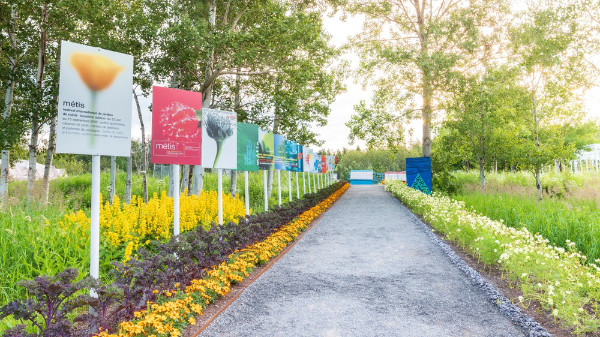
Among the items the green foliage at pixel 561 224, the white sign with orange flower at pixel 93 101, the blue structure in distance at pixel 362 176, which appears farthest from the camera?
→ the blue structure in distance at pixel 362 176

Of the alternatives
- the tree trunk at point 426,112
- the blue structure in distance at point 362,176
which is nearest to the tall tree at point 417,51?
the tree trunk at point 426,112

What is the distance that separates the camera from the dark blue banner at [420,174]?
61.2 feet

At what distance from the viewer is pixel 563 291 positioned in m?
3.58

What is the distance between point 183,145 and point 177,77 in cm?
931

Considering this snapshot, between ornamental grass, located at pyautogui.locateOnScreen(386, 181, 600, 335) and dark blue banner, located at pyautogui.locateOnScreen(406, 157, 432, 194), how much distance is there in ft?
37.7

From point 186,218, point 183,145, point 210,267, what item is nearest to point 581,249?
point 210,267

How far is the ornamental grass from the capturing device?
11.6 ft

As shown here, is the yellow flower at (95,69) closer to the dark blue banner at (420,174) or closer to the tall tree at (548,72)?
the tall tree at (548,72)

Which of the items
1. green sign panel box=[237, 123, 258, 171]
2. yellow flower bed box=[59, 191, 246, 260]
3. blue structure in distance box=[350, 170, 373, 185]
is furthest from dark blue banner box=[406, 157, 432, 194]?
blue structure in distance box=[350, 170, 373, 185]

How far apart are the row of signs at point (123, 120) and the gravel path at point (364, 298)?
2.21 metres

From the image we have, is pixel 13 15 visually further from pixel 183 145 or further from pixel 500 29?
pixel 500 29

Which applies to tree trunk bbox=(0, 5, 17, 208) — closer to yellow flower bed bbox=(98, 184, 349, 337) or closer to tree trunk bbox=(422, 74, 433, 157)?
yellow flower bed bbox=(98, 184, 349, 337)

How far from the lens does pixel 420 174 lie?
18938 millimetres

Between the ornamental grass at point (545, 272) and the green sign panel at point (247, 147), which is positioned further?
the green sign panel at point (247, 147)
